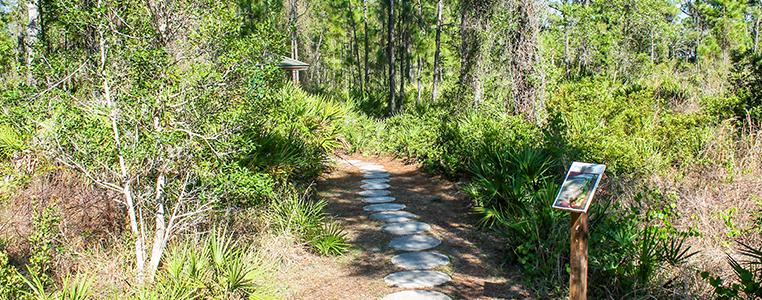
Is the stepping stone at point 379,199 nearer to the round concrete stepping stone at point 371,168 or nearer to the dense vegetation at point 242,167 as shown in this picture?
the dense vegetation at point 242,167

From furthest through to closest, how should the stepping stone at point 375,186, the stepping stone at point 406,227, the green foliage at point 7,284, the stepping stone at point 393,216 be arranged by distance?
the stepping stone at point 375,186, the stepping stone at point 393,216, the stepping stone at point 406,227, the green foliage at point 7,284

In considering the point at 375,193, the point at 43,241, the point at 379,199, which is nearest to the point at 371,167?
the point at 375,193

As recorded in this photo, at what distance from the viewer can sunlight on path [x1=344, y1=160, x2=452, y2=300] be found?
4617 millimetres

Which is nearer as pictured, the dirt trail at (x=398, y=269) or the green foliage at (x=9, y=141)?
the dirt trail at (x=398, y=269)

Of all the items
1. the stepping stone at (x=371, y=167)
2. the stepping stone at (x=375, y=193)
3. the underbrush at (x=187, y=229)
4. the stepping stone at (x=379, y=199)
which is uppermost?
the underbrush at (x=187, y=229)

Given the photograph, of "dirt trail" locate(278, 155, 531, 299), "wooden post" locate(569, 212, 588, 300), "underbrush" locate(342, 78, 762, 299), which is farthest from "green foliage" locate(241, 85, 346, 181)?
"wooden post" locate(569, 212, 588, 300)

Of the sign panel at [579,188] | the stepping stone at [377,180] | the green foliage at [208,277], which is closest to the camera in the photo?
the sign panel at [579,188]

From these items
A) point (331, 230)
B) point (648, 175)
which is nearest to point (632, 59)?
point (648, 175)

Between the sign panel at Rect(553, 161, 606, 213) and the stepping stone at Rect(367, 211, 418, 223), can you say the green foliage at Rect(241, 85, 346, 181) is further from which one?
the sign panel at Rect(553, 161, 606, 213)

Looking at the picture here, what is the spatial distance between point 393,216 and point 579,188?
3879 millimetres

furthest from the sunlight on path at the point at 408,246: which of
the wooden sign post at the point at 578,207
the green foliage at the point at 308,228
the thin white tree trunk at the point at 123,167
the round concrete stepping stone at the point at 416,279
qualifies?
the thin white tree trunk at the point at 123,167

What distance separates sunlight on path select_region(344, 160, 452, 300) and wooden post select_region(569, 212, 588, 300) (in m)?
1.20

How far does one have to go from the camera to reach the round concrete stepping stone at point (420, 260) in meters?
5.11

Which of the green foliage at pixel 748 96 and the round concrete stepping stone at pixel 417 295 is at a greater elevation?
the green foliage at pixel 748 96
